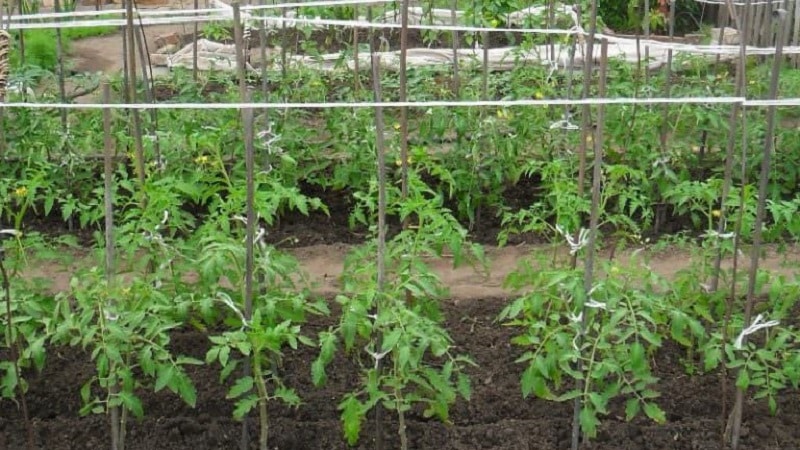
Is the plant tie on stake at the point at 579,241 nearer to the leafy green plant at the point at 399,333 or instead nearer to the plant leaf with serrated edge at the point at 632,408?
the leafy green plant at the point at 399,333

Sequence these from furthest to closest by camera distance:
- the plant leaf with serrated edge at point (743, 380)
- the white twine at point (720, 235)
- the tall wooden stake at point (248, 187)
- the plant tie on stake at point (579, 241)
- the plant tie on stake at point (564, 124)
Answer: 1. the plant tie on stake at point (564, 124)
2. the white twine at point (720, 235)
3. the plant tie on stake at point (579, 241)
4. the plant leaf with serrated edge at point (743, 380)
5. the tall wooden stake at point (248, 187)

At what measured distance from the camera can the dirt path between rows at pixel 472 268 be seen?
5.19 meters

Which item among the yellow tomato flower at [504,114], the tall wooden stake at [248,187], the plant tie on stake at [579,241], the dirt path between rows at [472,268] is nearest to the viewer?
the tall wooden stake at [248,187]

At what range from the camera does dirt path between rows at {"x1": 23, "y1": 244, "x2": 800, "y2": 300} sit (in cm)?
519

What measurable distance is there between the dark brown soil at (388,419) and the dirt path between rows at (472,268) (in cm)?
88

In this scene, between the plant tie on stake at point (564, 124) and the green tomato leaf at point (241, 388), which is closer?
the green tomato leaf at point (241, 388)

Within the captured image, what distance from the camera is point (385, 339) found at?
3.43 meters

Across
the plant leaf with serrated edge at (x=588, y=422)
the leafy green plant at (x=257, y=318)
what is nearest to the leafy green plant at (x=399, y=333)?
the leafy green plant at (x=257, y=318)

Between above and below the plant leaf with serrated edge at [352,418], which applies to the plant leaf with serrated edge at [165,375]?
above

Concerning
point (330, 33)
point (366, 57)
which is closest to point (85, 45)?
point (330, 33)

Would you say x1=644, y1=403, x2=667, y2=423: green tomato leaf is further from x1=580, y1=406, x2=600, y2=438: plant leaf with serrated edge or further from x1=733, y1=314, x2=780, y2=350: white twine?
x1=733, y1=314, x2=780, y2=350: white twine

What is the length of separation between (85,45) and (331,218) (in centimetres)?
521

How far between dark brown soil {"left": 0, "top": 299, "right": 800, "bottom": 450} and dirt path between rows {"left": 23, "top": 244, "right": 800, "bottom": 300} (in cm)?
88

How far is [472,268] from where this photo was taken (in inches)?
207
